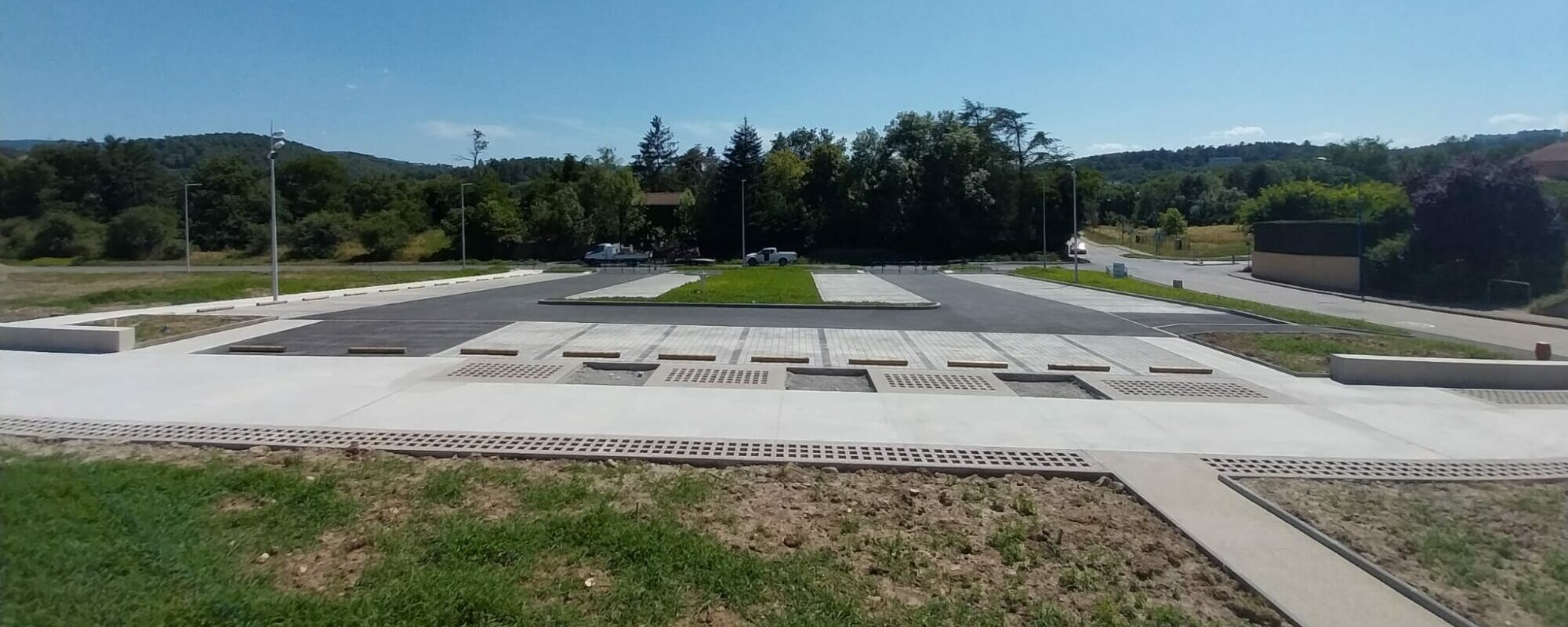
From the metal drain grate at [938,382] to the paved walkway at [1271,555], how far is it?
144 inches

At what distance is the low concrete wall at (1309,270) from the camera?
40.9 meters

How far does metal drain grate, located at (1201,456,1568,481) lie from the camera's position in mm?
6906

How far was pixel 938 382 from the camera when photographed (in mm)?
11086

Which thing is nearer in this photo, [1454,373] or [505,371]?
[505,371]

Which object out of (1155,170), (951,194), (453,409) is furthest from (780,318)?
(1155,170)

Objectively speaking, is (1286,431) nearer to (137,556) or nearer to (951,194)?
(137,556)

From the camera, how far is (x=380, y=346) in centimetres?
1377

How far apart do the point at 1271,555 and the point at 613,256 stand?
60.9 metres

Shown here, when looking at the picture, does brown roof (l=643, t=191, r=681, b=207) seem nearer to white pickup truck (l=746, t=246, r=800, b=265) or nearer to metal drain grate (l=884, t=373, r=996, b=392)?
white pickup truck (l=746, t=246, r=800, b=265)

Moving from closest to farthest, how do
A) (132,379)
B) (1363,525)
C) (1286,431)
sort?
(1363,525) → (1286,431) → (132,379)

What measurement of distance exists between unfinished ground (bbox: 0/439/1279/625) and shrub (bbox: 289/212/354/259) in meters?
68.5

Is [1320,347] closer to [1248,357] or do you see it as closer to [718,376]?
[1248,357]

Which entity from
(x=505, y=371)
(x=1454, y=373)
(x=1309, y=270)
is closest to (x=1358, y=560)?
(x=1454, y=373)

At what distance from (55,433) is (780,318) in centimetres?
1331
